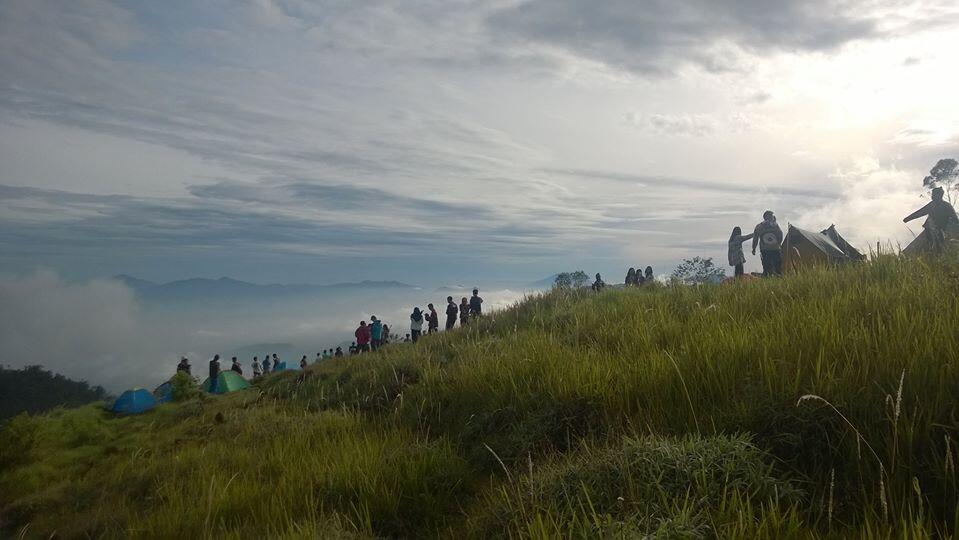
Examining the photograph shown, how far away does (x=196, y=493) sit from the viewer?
4.47 metres

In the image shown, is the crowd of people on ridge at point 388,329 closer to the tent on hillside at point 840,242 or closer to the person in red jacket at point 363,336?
the person in red jacket at point 363,336

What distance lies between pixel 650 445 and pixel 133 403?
23881mm

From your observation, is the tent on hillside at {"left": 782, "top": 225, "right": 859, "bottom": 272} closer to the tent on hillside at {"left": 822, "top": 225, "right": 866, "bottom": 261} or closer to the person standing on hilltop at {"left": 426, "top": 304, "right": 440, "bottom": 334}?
the tent on hillside at {"left": 822, "top": 225, "right": 866, "bottom": 261}

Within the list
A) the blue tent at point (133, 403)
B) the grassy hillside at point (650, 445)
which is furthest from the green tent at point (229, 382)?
the grassy hillside at point (650, 445)

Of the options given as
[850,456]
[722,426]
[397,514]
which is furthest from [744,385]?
[397,514]

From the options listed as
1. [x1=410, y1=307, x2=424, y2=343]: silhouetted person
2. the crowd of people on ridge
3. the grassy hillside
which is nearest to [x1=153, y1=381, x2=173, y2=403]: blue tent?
the crowd of people on ridge

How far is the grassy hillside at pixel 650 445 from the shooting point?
7.61 ft

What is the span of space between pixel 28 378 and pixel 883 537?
137 meters

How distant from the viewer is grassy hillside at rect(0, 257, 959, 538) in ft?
7.61

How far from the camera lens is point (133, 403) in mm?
20953

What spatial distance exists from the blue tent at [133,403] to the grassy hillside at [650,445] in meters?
15.6

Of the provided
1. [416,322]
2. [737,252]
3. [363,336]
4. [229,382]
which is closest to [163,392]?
[229,382]

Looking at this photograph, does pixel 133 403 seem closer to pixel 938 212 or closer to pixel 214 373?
pixel 214 373

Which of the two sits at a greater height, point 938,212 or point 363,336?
point 938,212
